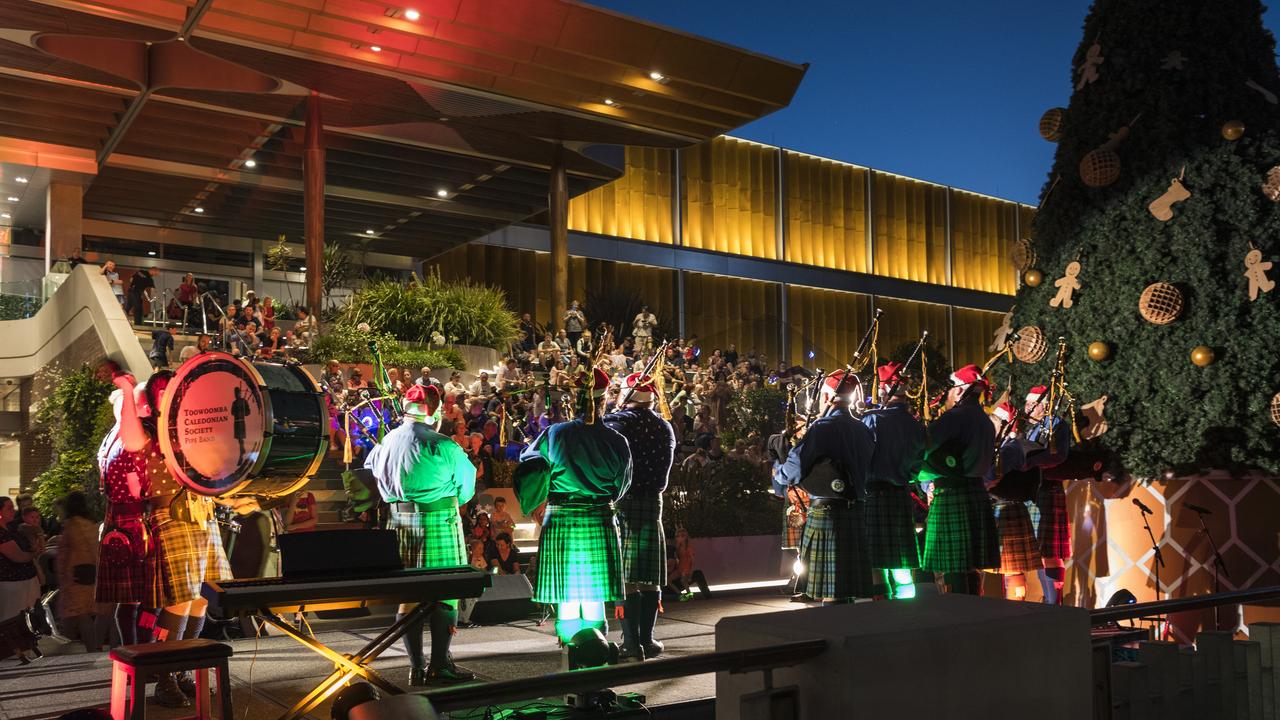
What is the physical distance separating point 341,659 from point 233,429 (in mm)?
1200

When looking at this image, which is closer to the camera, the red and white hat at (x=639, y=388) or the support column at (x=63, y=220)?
the red and white hat at (x=639, y=388)

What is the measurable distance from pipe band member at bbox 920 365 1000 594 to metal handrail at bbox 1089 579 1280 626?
3.79 meters

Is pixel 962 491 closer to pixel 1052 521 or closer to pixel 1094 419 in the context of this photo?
pixel 1052 521

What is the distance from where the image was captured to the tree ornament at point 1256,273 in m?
8.55

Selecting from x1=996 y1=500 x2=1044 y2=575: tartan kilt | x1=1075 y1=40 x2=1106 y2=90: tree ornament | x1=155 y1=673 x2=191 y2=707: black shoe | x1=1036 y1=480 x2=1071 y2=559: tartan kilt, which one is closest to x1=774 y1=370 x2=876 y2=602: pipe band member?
x1=996 y1=500 x2=1044 y2=575: tartan kilt

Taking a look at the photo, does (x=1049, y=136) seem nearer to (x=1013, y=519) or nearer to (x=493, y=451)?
(x=1013, y=519)

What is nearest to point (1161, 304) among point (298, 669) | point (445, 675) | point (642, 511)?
point (642, 511)

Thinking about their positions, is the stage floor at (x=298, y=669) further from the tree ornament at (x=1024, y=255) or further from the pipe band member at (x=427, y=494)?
the tree ornament at (x=1024, y=255)

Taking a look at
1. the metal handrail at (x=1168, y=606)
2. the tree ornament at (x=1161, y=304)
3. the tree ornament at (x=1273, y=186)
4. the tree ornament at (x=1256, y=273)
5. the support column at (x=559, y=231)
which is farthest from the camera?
the support column at (x=559, y=231)

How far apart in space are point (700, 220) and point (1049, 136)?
22.5 m

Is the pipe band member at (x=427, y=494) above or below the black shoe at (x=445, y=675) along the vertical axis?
above

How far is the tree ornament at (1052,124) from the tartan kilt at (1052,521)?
3331 mm

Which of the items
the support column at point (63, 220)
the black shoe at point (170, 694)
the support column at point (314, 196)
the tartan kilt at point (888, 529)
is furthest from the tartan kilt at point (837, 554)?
the support column at point (63, 220)

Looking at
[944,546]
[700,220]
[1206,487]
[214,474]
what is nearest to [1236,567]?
[1206,487]
